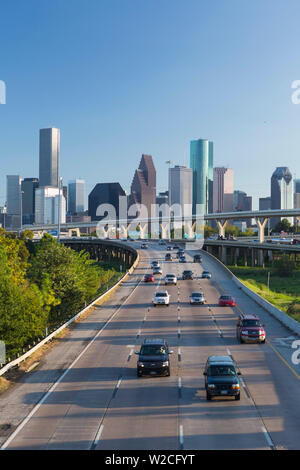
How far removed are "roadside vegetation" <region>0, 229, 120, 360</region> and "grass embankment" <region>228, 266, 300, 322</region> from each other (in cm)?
2125

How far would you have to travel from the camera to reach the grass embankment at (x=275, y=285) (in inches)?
2562

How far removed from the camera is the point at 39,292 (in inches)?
1800

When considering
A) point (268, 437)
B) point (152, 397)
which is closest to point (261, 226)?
point (152, 397)

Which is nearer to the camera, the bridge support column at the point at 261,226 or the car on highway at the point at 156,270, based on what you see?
the car on highway at the point at 156,270

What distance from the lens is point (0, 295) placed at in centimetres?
3725

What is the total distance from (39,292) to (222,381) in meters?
27.3

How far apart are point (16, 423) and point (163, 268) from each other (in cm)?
6878

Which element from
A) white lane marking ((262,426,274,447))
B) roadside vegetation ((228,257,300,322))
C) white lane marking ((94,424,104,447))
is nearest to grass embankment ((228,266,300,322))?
roadside vegetation ((228,257,300,322))

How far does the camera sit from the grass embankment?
65.1 meters

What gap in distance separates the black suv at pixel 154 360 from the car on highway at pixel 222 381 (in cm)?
358

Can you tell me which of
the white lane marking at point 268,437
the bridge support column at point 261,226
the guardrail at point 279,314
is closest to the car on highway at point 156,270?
the guardrail at point 279,314

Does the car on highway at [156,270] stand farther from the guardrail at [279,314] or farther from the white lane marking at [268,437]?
the white lane marking at [268,437]
